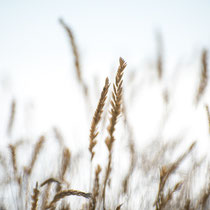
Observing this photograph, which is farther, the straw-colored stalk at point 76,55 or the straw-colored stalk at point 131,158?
the straw-colored stalk at point 131,158

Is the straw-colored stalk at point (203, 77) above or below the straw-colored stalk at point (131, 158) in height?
above

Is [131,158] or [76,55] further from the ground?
[76,55]

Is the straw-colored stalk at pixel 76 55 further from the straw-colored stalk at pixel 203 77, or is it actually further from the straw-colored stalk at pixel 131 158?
the straw-colored stalk at pixel 203 77

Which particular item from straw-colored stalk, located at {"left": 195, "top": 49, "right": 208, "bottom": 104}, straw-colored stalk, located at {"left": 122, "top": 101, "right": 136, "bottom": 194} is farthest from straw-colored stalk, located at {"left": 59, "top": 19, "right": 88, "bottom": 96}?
straw-colored stalk, located at {"left": 195, "top": 49, "right": 208, "bottom": 104}

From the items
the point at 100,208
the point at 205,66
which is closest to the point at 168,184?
the point at 100,208

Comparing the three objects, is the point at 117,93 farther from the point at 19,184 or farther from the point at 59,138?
the point at 59,138

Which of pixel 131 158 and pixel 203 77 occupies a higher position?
pixel 203 77

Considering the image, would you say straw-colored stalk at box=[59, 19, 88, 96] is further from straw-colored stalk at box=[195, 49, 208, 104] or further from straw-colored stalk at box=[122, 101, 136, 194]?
straw-colored stalk at box=[195, 49, 208, 104]

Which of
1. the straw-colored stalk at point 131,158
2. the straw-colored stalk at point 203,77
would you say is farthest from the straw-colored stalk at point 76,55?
the straw-colored stalk at point 203,77

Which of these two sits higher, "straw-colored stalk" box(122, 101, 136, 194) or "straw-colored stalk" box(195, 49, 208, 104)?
"straw-colored stalk" box(195, 49, 208, 104)

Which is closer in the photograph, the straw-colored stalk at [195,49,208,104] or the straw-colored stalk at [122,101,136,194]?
the straw-colored stalk at [195,49,208,104]

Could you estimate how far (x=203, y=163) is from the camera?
68 cm

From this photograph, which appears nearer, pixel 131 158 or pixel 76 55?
pixel 76 55

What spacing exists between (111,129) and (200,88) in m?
0.48
